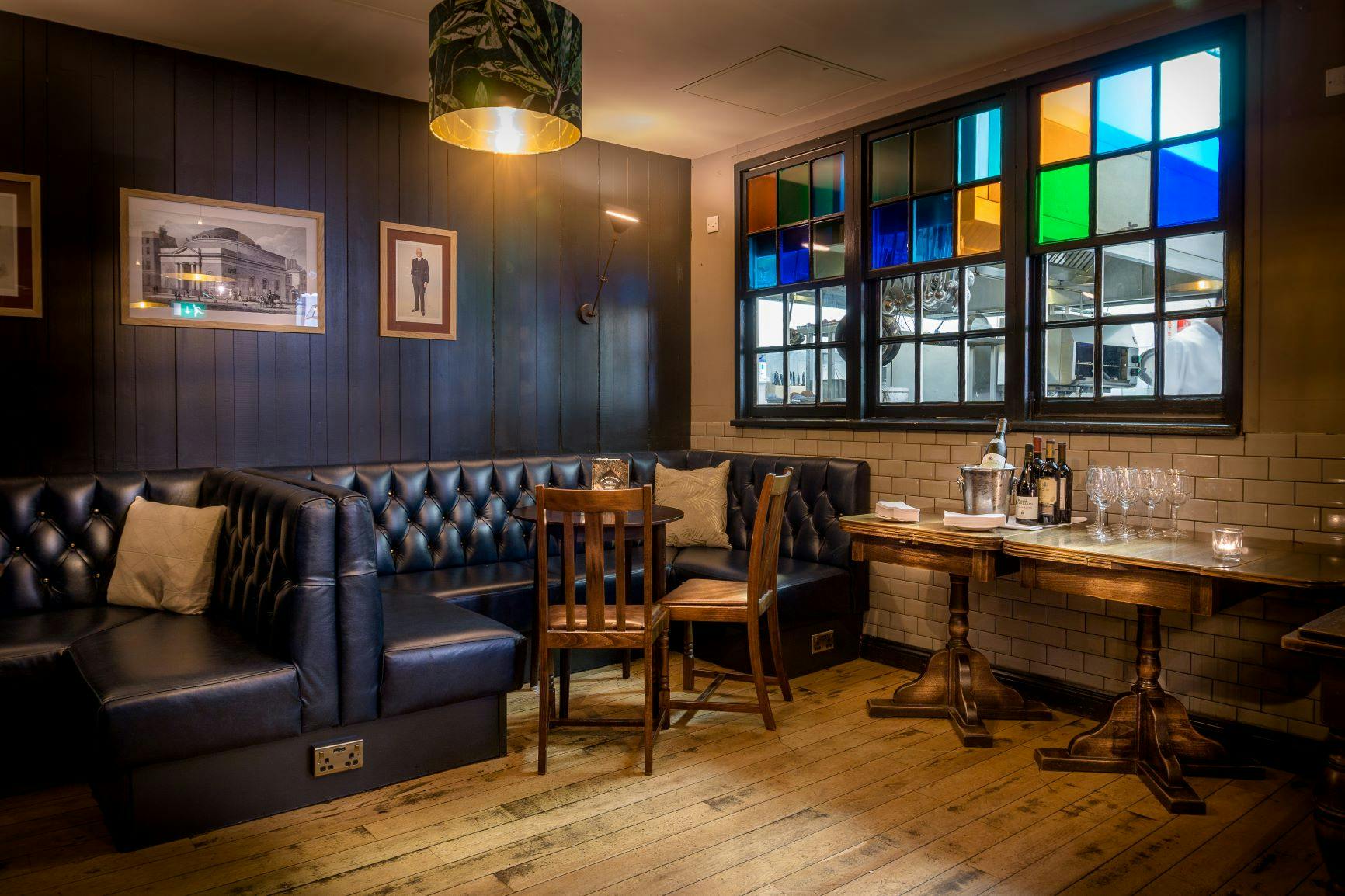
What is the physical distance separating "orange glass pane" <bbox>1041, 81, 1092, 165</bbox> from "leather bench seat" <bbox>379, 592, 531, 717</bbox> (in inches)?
124

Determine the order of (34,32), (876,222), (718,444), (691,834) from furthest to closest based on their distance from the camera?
(718,444) → (876,222) → (34,32) → (691,834)

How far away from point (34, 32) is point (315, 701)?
9.97 ft

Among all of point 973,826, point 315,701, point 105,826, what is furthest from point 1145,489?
point 105,826

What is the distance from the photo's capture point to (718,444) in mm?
5699

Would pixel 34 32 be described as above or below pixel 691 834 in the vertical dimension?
above

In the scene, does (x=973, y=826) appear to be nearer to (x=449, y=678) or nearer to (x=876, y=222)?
(x=449, y=678)

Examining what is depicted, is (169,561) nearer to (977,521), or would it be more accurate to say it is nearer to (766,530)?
(766,530)

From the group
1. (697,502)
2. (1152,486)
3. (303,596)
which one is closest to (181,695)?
(303,596)

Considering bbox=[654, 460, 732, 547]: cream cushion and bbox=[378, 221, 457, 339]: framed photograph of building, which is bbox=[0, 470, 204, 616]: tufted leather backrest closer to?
bbox=[378, 221, 457, 339]: framed photograph of building

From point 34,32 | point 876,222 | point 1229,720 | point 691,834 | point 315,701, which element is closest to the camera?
point 691,834

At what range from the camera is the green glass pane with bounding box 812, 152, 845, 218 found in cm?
493

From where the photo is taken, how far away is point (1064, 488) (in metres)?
3.58

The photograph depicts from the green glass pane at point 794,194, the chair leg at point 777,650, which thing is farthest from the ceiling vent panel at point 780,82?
the chair leg at point 777,650

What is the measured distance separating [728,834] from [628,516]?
124cm
